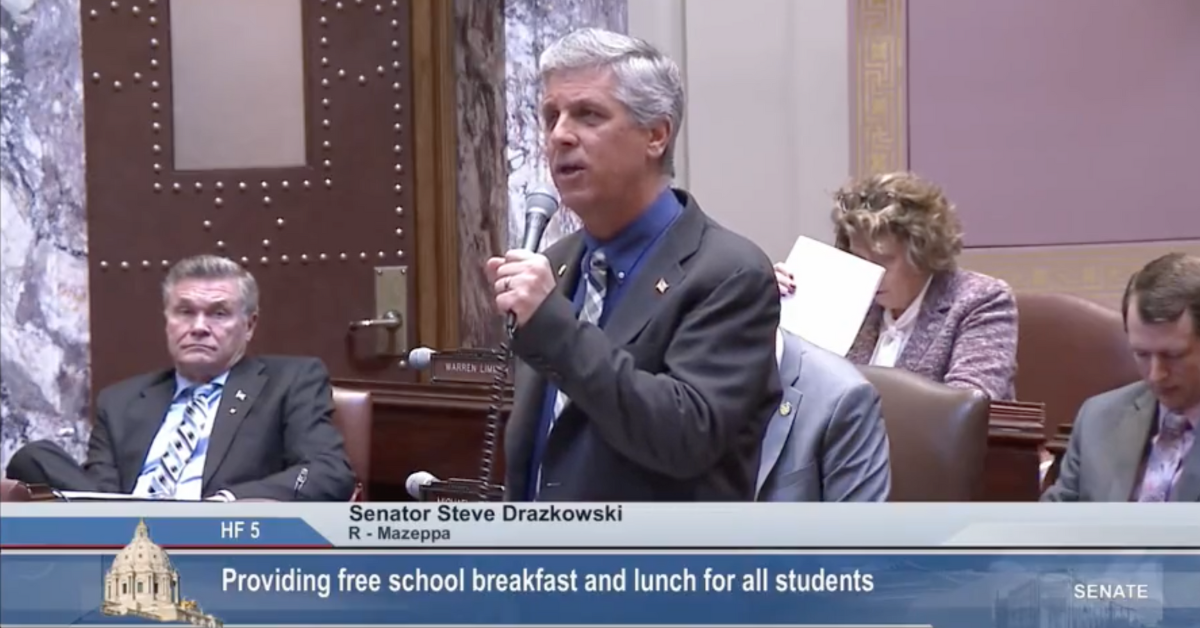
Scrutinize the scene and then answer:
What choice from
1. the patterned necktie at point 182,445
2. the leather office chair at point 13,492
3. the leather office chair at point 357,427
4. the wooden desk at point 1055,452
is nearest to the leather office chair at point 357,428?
the leather office chair at point 357,427

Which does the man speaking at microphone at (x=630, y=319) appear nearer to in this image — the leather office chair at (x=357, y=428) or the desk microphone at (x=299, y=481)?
the desk microphone at (x=299, y=481)

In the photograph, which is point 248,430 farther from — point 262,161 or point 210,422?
point 262,161

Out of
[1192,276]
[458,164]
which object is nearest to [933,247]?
[1192,276]

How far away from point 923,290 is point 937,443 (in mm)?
1383

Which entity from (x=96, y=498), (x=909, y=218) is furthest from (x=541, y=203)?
(x=909, y=218)

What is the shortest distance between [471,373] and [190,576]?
1084mm

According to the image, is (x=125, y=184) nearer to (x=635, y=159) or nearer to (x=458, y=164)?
(x=458, y=164)

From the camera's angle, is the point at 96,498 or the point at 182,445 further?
the point at 182,445

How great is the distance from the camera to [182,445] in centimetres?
335

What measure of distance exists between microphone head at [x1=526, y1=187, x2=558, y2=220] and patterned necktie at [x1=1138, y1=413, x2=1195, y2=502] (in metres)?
1.33

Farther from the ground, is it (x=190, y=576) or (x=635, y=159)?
(x=635, y=159)

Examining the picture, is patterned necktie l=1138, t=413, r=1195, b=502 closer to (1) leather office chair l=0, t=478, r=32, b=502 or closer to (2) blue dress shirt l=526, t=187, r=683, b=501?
(2) blue dress shirt l=526, t=187, r=683, b=501

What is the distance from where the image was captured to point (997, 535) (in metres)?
1.40

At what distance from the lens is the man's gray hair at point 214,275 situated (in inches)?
137
